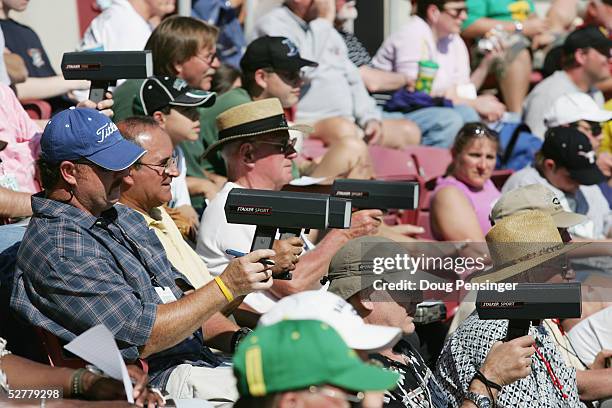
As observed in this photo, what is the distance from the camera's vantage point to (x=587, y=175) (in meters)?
7.13

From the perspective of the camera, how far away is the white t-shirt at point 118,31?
6680 mm

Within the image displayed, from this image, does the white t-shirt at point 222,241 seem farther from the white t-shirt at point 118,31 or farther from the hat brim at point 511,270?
the white t-shirt at point 118,31

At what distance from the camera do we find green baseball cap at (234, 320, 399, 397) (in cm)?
241

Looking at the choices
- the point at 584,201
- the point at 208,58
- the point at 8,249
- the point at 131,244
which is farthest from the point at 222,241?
the point at 584,201

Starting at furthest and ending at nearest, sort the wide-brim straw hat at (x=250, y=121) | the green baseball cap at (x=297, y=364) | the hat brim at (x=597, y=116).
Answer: the hat brim at (x=597, y=116), the wide-brim straw hat at (x=250, y=121), the green baseball cap at (x=297, y=364)

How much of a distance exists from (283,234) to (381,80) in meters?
4.94

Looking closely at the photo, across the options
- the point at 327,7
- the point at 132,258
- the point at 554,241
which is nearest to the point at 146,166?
the point at 132,258

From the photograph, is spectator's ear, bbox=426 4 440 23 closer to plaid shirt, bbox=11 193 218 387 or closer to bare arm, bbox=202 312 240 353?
bare arm, bbox=202 312 240 353

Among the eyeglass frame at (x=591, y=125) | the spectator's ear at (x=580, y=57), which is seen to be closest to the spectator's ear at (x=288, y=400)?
the eyeglass frame at (x=591, y=125)

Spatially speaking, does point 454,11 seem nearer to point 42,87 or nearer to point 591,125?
point 591,125

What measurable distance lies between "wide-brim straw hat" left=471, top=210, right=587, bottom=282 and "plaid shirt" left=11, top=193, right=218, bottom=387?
138 centimetres

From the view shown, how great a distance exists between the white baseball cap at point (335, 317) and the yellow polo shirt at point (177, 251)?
185cm

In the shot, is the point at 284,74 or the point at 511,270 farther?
the point at 284,74

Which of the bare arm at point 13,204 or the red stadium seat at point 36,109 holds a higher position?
the bare arm at point 13,204
